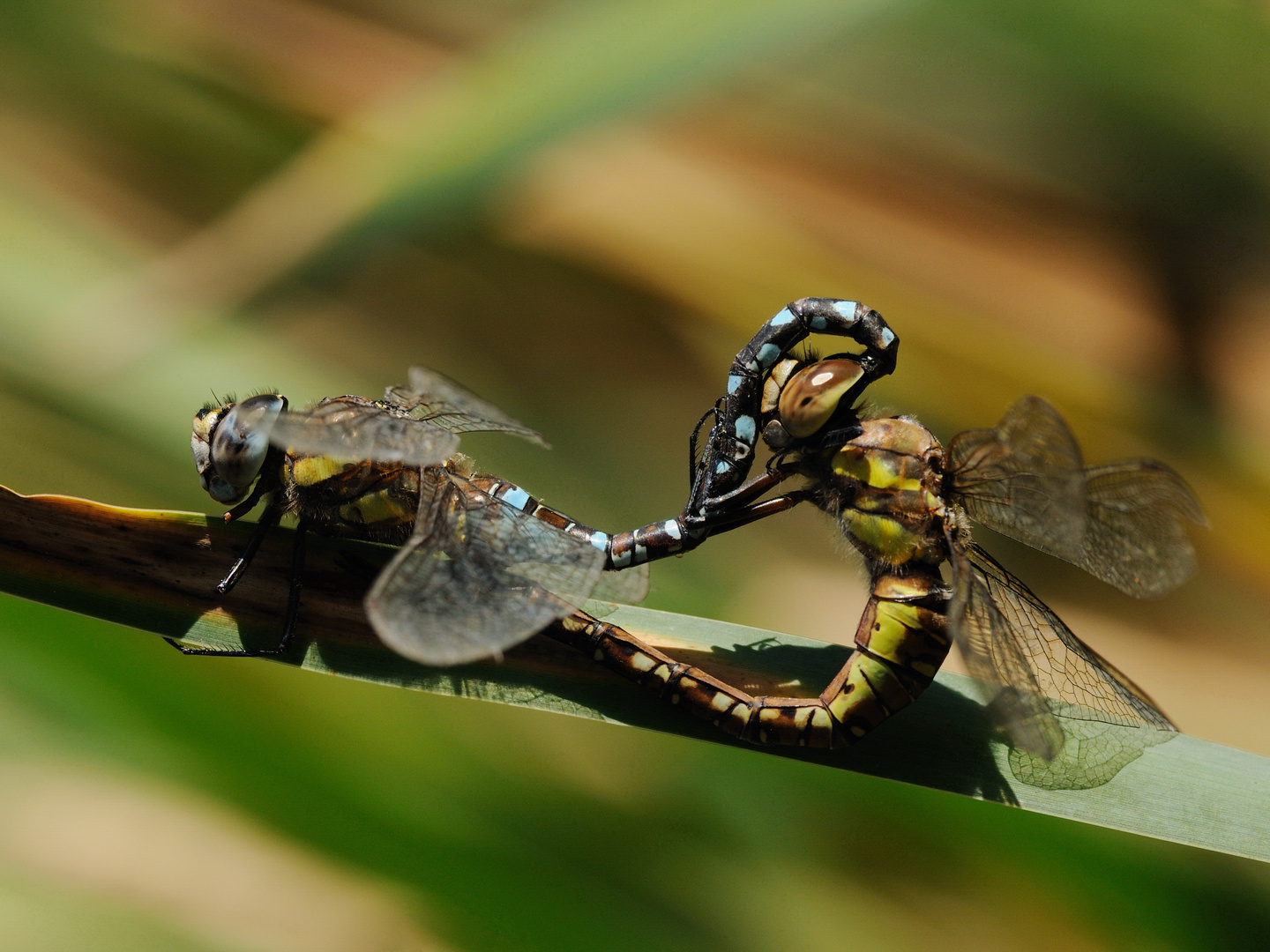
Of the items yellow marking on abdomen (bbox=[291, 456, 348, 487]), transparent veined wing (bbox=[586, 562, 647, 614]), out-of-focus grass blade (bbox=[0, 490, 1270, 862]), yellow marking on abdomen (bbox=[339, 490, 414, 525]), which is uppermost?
yellow marking on abdomen (bbox=[291, 456, 348, 487])

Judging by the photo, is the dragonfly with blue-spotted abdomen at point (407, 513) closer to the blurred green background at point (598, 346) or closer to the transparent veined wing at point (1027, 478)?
the blurred green background at point (598, 346)

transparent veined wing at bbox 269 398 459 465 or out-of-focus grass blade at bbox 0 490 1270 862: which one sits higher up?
transparent veined wing at bbox 269 398 459 465

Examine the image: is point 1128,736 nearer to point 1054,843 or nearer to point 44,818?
point 1054,843

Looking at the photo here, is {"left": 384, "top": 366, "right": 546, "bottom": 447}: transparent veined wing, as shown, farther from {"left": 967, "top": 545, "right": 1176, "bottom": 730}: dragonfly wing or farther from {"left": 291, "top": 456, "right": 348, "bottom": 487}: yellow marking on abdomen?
{"left": 967, "top": 545, "right": 1176, "bottom": 730}: dragonfly wing

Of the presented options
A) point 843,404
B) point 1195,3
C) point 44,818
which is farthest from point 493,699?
point 1195,3

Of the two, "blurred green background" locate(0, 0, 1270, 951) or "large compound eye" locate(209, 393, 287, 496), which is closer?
"large compound eye" locate(209, 393, 287, 496)

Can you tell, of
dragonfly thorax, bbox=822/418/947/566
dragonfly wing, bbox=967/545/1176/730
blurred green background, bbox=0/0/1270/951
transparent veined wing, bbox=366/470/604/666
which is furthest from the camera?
blurred green background, bbox=0/0/1270/951

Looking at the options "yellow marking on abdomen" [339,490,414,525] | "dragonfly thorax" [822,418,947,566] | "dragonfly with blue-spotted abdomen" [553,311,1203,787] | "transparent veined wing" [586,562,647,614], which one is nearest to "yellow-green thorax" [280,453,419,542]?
"yellow marking on abdomen" [339,490,414,525]
